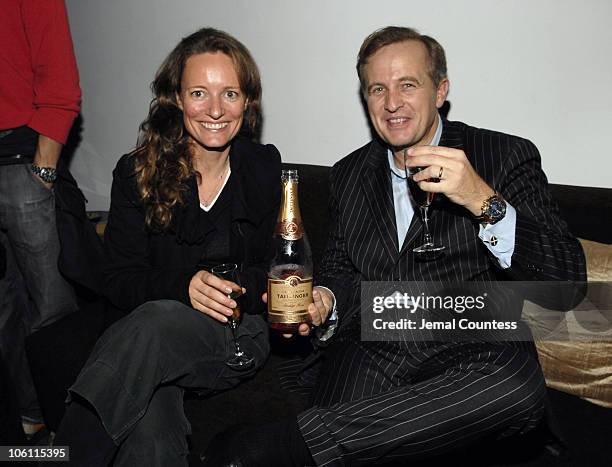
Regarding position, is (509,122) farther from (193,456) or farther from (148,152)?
(193,456)

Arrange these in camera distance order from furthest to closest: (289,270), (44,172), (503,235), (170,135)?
(44,172) < (170,135) < (289,270) < (503,235)

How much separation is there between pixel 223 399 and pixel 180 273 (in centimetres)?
41

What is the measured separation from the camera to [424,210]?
1621 mm

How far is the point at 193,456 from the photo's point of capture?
5.65 ft

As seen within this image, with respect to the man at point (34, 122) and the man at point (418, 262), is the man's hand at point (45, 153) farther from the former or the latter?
the man at point (418, 262)

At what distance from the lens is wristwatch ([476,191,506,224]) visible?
4.91ft

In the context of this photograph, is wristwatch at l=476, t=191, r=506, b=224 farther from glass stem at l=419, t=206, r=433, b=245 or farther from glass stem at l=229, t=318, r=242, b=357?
glass stem at l=229, t=318, r=242, b=357

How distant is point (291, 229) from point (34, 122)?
3.68 ft

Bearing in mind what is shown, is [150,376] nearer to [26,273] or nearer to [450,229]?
[450,229]

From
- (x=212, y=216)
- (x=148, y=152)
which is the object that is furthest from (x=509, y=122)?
(x=148, y=152)

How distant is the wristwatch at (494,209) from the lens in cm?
150

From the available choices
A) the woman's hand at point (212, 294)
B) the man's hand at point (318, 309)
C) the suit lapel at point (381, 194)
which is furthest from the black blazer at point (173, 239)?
the suit lapel at point (381, 194)

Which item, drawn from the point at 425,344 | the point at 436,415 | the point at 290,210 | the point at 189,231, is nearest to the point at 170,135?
the point at 189,231

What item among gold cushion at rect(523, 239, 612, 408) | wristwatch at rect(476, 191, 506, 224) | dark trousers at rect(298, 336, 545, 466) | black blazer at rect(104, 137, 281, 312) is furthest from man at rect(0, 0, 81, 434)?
gold cushion at rect(523, 239, 612, 408)
